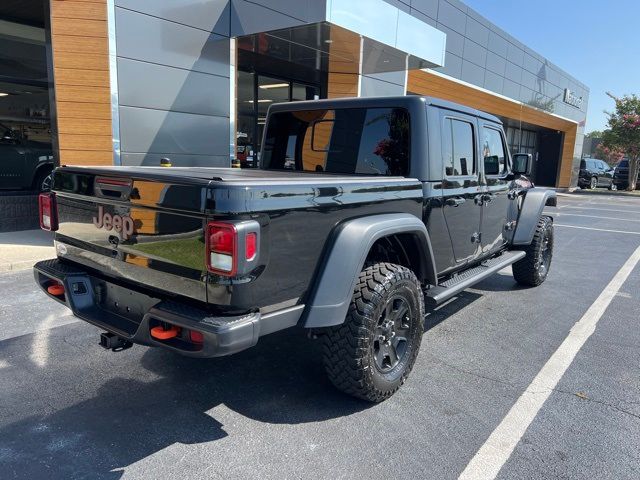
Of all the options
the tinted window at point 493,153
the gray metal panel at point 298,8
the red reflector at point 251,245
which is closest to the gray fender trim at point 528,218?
the tinted window at point 493,153

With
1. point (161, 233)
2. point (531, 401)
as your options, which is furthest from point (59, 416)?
point (531, 401)

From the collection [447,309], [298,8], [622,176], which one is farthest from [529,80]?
[447,309]

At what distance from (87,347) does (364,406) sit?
91.6 inches

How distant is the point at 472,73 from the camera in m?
17.5

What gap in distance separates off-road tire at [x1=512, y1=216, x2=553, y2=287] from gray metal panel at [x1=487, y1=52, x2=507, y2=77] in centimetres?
1455

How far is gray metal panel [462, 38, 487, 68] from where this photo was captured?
16938mm

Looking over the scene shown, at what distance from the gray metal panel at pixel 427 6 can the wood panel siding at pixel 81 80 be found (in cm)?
925

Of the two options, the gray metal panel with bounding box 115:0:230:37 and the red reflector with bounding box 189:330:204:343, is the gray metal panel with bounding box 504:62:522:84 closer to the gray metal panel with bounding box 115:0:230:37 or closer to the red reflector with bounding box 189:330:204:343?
the gray metal panel with bounding box 115:0:230:37

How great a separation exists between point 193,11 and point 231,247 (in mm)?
7556

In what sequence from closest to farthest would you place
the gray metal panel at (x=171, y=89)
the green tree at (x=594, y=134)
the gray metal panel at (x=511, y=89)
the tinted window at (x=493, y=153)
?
the tinted window at (x=493, y=153)
the gray metal panel at (x=171, y=89)
the gray metal panel at (x=511, y=89)
the green tree at (x=594, y=134)

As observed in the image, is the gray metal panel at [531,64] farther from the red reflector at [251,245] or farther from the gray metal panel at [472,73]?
the red reflector at [251,245]

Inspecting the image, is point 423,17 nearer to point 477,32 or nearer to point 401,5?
point 401,5

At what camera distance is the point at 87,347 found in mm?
3938

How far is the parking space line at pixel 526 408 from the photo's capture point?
8.46ft
